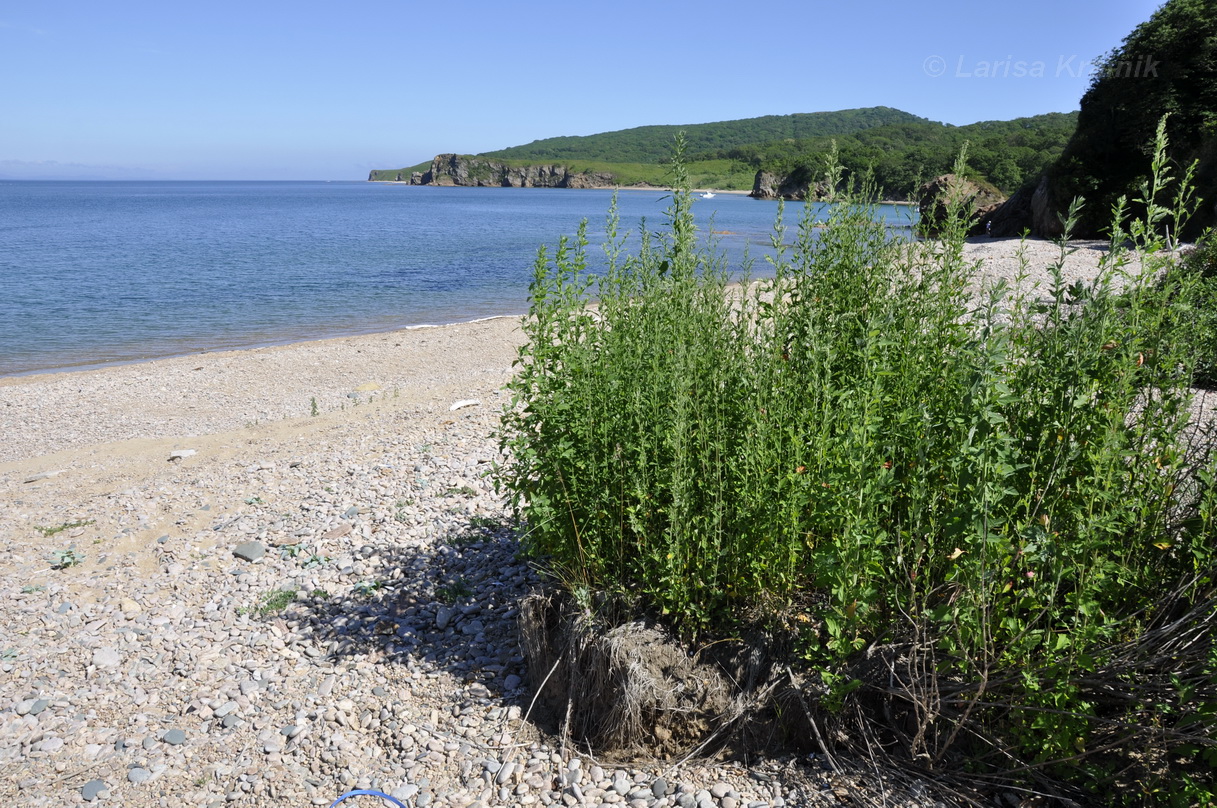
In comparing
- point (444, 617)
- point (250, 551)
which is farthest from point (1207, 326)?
point (250, 551)

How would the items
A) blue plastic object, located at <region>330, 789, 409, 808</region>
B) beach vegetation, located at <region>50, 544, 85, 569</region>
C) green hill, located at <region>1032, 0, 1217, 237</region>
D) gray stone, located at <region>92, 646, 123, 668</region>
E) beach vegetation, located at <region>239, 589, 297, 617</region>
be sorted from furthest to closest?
green hill, located at <region>1032, 0, 1217, 237</region> → beach vegetation, located at <region>50, 544, 85, 569</region> → beach vegetation, located at <region>239, 589, 297, 617</region> → gray stone, located at <region>92, 646, 123, 668</region> → blue plastic object, located at <region>330, 789, 409, 808</region>

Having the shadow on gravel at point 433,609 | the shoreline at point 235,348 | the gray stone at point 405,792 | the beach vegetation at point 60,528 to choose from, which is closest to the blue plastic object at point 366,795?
the gray stone at point 405,792

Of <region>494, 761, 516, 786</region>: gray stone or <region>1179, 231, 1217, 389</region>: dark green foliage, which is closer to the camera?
<region>494, 761, 516, 786</region>: gray stone

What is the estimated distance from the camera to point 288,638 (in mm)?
5430

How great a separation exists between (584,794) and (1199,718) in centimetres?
262

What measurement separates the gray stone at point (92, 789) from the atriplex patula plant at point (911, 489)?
2.74m

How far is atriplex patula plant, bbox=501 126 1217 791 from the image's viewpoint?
10.1ft

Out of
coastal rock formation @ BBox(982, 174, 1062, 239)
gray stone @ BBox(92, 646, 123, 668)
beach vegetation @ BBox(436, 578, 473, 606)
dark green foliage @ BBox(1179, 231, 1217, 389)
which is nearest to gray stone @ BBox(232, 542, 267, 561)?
gray stone @ BBox(92, 646, 123, 668)

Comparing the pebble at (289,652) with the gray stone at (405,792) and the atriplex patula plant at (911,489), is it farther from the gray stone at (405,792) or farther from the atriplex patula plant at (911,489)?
the atriplex patula plant at (911,489)

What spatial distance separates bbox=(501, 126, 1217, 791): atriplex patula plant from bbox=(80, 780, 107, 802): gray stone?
274cm

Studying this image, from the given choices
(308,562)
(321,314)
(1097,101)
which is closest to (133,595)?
(308,562)

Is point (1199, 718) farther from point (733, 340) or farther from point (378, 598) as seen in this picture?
point (378, 598)

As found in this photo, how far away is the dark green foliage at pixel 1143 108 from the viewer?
112 feet

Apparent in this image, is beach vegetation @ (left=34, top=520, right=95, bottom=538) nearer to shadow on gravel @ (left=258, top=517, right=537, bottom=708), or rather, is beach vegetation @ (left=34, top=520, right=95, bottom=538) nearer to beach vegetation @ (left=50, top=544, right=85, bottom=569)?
beach vegetation @ (left=50, top=544, right=85, bottom=569)
